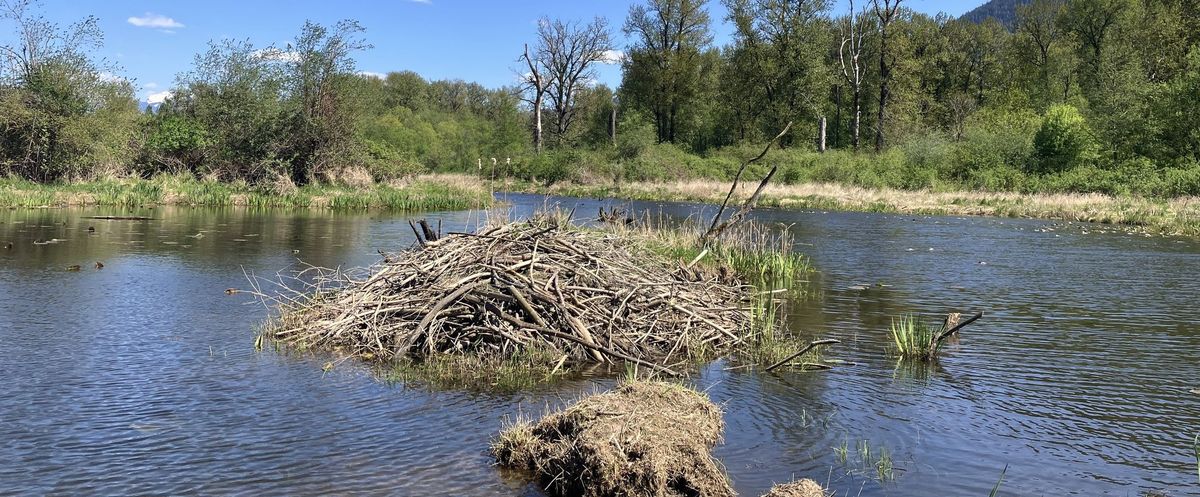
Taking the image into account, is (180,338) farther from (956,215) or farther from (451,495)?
(956,215)

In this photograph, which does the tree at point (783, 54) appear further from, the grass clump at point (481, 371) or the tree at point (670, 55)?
the grass clump at point (481, 371)

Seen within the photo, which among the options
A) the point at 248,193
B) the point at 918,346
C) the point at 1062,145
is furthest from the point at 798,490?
the point at 1062,145

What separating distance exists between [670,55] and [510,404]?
65976 millimetres

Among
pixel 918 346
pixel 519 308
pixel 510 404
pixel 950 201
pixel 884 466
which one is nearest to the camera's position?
pixel 884 466

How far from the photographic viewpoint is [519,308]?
1006 centimetres

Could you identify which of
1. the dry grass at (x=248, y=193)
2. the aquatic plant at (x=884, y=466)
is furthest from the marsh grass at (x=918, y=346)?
the dry grass at (x=248, y=193)

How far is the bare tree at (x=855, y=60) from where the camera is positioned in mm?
64381

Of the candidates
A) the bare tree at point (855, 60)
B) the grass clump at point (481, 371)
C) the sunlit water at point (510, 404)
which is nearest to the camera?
the sunlit water at point (510, 404)

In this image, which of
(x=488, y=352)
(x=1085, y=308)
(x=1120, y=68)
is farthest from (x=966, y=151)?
(x=488, y=352)

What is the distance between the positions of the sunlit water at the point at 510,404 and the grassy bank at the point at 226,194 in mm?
19180

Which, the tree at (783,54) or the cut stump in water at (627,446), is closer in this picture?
the cut stump in water at (627,446)

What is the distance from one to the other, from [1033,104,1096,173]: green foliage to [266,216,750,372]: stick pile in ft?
145

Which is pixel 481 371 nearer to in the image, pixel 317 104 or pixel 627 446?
pixel 627 446

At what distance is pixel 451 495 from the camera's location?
6.12 m
